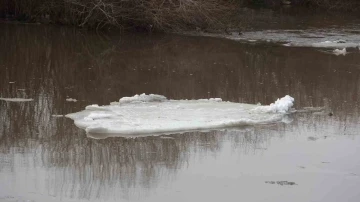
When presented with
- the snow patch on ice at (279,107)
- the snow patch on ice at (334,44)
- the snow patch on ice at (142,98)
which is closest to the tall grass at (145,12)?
the snow patch on ice at (334,44)

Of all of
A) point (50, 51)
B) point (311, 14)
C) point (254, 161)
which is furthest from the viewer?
point (311, 14)

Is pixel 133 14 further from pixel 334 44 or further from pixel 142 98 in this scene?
pixel 142 98

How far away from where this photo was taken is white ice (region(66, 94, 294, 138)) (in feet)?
30.1

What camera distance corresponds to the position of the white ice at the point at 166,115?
30.1 feet

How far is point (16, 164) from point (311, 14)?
1858 centimetres

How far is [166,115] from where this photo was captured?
9961 mm

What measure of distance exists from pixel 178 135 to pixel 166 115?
89 centimetres

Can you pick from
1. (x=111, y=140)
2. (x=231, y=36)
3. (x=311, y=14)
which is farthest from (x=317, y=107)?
(x=311, y=14)

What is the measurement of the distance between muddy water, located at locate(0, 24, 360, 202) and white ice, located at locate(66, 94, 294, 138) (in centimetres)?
21

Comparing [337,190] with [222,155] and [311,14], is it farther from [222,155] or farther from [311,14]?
[311,14]

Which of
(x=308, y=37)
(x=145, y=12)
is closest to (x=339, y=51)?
(x=308, y=37)

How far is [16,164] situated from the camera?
25.6 feet

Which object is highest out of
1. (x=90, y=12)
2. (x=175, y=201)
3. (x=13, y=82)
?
(x=90, y=12)

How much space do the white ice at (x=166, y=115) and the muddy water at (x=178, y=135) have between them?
Result: 0.21 metres
